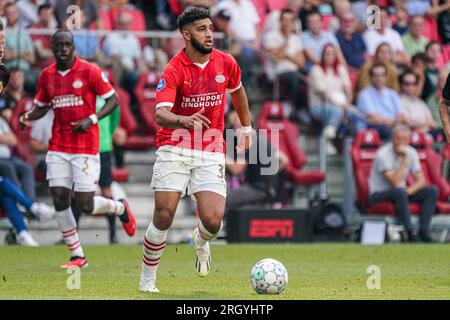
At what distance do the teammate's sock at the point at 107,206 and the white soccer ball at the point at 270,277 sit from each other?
4.47 metres

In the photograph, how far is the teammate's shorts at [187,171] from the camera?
37.4 feet

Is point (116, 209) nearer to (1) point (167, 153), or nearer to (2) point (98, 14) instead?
(1) point (167, 153)

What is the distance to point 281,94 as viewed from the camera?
71.1ft


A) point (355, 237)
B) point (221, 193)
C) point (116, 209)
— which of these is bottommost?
point (355, 237)

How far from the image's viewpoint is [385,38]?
75.5 ft

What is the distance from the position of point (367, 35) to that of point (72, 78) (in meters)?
9.75

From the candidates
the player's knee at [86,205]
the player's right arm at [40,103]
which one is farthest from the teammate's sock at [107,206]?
the player's right arm at [40,103]

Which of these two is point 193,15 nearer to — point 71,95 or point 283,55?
point 71,95

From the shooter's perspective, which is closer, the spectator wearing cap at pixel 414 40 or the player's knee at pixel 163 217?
the player's knee at pixel 163 217

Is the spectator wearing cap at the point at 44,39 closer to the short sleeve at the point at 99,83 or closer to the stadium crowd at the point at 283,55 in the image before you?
the stadium crowd at the point at 283,55

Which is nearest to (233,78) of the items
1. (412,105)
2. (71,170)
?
(71,170)

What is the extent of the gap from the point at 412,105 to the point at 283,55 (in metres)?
2.52
